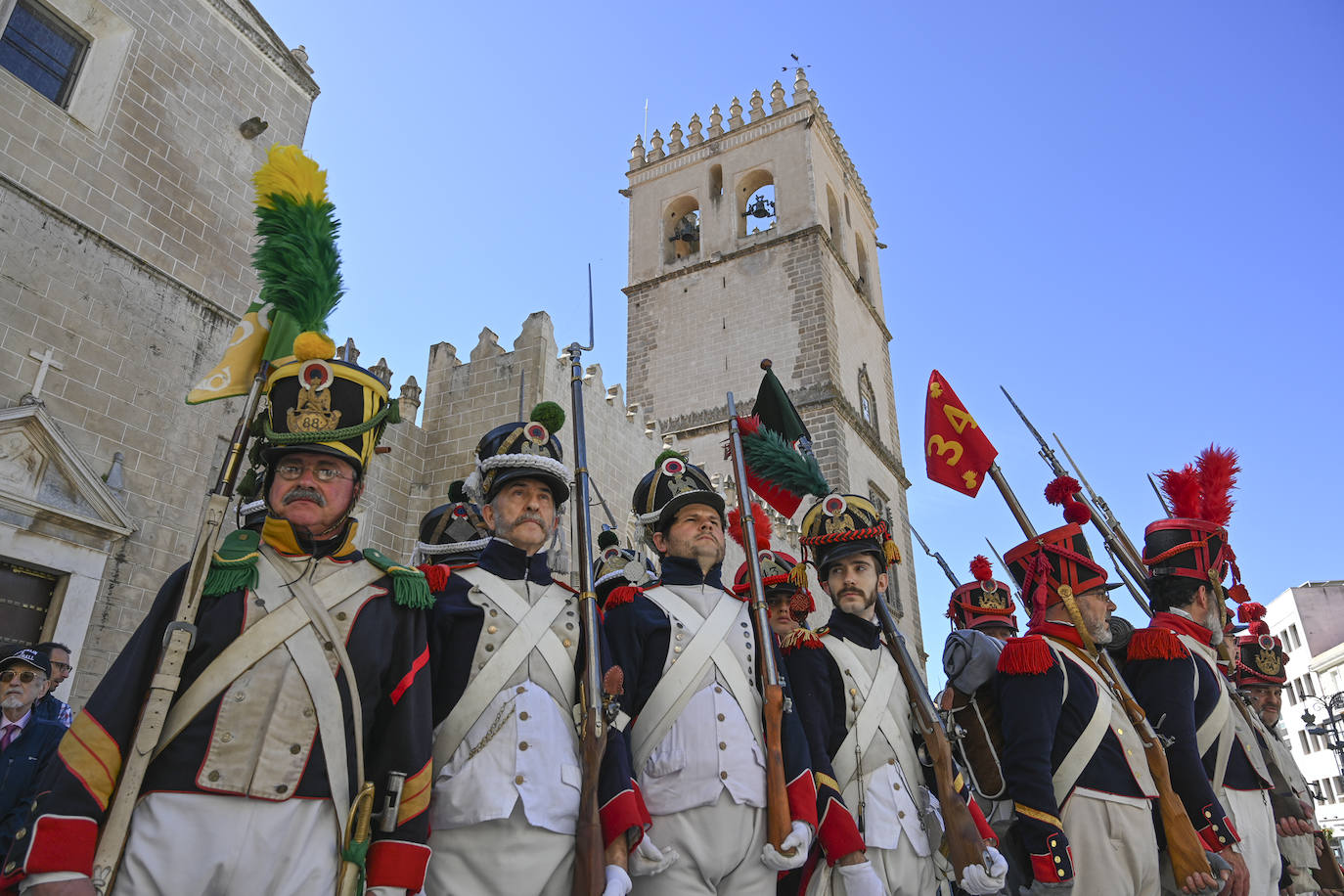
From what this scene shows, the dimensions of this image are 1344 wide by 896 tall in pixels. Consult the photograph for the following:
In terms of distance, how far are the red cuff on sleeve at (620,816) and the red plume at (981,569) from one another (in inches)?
171

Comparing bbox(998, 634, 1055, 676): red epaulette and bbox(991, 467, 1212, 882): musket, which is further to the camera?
bbox(998, 634, 1055, 676): red epaulette

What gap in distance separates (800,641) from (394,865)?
6.58ft

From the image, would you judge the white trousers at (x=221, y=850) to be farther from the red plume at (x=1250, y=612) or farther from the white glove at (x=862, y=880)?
the red plume at (x=1250, y=612)

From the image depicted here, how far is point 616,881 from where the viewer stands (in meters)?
2.70

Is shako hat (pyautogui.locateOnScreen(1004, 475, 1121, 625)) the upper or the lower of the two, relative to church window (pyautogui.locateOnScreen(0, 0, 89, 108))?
lower

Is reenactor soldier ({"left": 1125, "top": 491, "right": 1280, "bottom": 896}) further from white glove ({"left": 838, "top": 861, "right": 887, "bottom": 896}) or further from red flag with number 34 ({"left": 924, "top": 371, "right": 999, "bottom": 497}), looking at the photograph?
white glove ({"left": 838, "top": 861, "right": 887, "bottom": 896})

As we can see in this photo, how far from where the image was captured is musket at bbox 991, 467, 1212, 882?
3730 mm

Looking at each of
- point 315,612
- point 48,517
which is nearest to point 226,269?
point 48,517

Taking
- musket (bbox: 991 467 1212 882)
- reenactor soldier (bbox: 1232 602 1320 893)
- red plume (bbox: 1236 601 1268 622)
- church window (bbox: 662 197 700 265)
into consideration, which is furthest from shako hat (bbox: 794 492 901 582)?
church window (bbox: 662 197 700 265)

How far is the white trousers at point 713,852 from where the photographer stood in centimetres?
301

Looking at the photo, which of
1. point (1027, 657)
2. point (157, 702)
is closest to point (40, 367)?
point (157, 702)

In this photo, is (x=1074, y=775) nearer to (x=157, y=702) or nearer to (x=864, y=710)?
(x=864, y=710)

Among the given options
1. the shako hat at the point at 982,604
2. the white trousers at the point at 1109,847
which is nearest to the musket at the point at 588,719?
the white trousers at the point at 1109,847

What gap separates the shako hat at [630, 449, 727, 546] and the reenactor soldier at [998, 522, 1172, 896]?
1.58 meters
